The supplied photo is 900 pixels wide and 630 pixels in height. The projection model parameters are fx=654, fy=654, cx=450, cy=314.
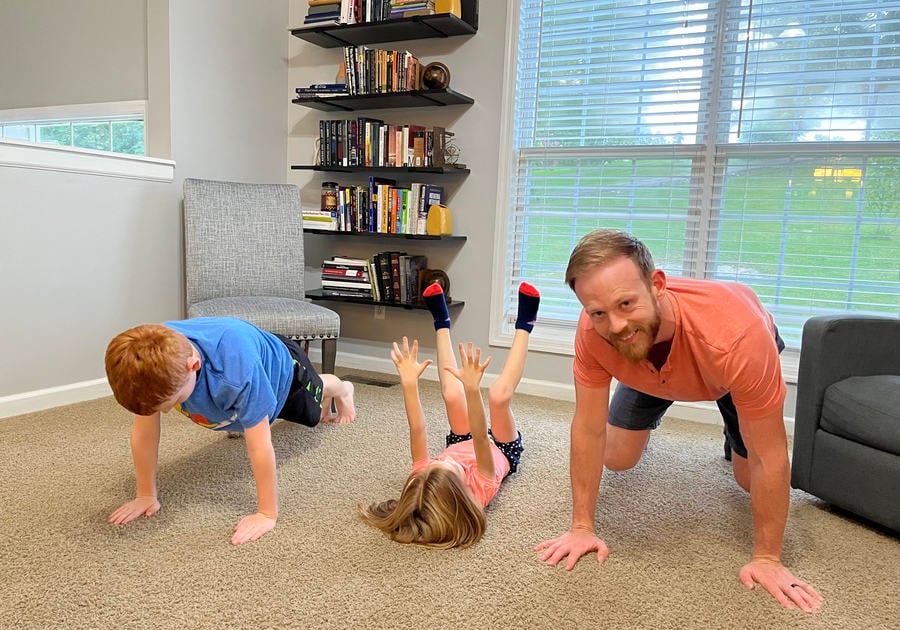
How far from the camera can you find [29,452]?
2.29m

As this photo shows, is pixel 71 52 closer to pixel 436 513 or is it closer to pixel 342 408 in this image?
pixel 342 408

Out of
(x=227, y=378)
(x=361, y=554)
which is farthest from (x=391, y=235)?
(x=361, y=554)

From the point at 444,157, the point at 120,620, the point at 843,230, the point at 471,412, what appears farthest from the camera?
the point at 444,157

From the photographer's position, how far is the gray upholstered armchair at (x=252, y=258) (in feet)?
9.61

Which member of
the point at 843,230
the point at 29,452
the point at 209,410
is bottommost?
the point at 29,452

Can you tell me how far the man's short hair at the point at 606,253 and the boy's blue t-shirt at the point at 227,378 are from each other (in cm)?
85

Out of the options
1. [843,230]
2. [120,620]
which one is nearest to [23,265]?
[120,620]

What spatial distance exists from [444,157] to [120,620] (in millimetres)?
2661

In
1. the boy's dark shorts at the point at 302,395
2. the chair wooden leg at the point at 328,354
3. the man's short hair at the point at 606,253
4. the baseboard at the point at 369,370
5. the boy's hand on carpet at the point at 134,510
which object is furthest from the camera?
the chair wooden leg at the point at 328,354

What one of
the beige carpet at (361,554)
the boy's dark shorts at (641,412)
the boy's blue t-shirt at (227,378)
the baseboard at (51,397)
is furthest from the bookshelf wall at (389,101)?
the boy's blue t-shirt at (227,378)

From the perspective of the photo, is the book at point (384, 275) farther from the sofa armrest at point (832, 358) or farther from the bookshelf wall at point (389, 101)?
the sofa armrest at point (832, 358)

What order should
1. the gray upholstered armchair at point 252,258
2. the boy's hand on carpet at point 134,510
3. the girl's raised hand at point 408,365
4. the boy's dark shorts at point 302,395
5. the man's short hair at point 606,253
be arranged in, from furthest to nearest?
1. the gray upholstered armchair at point 252,258
2. the boy's dark shorts at point 302,395
3. the girl's raised hand at point 408,365
4. the boy's hand on carpet at point 134,510
5. the man's short hair at point 606,253

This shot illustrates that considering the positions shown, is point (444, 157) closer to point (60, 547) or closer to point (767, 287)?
point (767, 287)

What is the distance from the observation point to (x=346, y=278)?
12.1 feet
